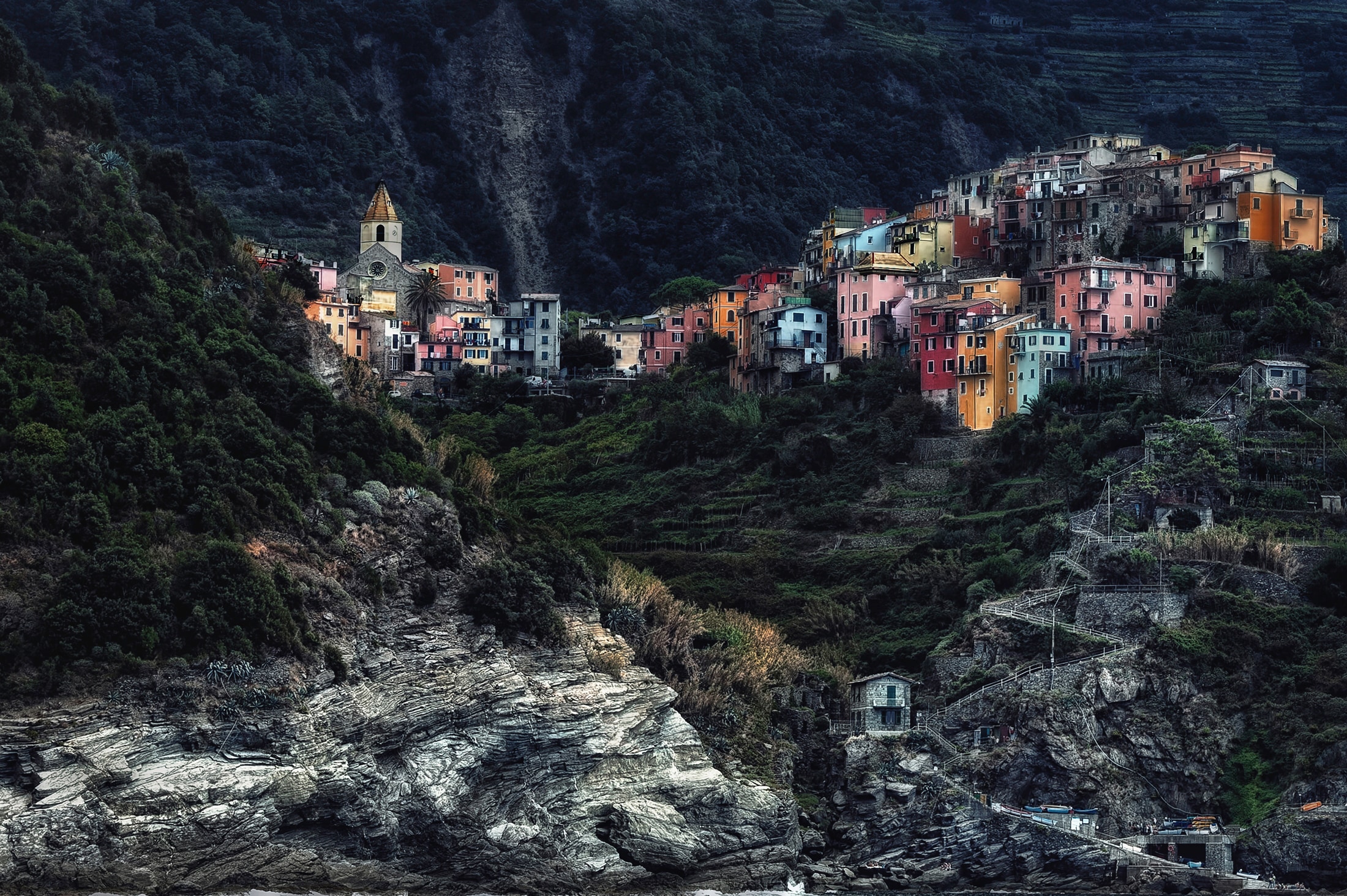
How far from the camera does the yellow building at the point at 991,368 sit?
9656cm

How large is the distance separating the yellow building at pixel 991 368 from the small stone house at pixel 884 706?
633 inches

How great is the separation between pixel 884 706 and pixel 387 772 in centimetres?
1698

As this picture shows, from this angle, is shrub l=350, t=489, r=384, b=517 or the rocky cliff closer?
the rocky cliff

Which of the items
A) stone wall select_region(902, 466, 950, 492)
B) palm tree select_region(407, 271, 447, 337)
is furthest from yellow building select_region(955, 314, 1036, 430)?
palm tree select_region(407, 271, 447, 337)

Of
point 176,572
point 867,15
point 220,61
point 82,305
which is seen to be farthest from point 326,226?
point 176,572

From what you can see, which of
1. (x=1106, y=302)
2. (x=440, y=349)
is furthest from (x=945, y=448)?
(x=440, y=349)

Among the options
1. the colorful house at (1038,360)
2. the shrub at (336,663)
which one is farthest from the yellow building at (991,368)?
the shrub at (336,663)

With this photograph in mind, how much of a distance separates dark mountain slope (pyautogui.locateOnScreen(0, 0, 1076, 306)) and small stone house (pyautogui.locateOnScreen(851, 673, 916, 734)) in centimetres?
6136

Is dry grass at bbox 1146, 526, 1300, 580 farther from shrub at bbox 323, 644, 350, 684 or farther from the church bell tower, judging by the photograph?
the church bell tower

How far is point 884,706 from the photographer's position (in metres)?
82.7

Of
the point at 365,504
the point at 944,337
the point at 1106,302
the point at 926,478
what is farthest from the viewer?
the point at 944,337

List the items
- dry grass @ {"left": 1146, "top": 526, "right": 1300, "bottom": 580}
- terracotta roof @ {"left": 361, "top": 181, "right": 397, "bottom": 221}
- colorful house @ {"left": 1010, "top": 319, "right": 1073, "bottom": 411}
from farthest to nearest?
1. terracotta roof @ {"left": 361, "top": 181, "right": 397, "bottom": 221}
2. colorful house @ {"left": 1010, "top": 319, "right": 1073, "bottom": 411}
3. dry grass @ {"left": 1146, "top": 526, "right": 1300, "bottom": 580}

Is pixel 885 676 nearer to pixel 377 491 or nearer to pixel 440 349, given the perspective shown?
pixel 377 491

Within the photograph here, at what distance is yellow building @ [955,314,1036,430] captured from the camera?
317 feet
